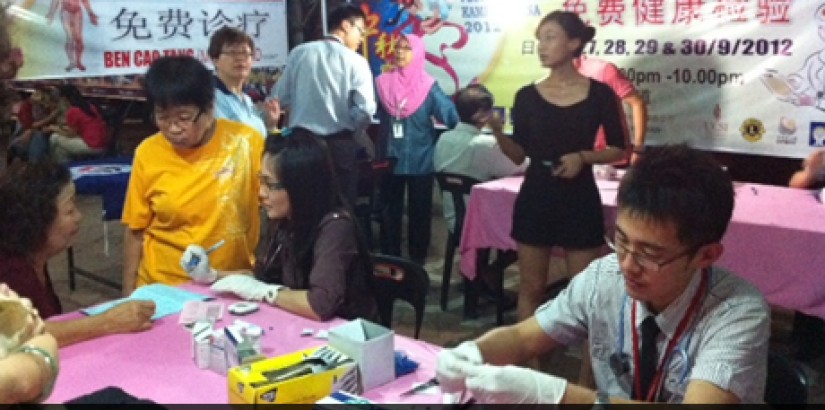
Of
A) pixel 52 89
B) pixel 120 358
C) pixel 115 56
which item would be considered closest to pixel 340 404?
pixel 120 358

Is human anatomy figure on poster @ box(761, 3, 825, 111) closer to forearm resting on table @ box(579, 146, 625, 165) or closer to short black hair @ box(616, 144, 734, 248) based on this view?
forearm resting on table @ box(579, 146, 625, 165)

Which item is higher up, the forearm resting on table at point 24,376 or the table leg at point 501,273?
the forearm resting on table at point 24,376

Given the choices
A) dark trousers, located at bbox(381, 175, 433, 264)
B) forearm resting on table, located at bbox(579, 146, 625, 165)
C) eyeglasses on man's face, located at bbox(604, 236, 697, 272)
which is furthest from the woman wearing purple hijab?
eyeglasses on man's face, located at bbox(604, 236, 697, 272)

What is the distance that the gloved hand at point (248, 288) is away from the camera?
205 centimetres

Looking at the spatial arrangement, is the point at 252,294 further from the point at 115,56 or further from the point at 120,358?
the point at 115,56

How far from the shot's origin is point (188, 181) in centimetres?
230

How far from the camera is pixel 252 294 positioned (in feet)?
6.81

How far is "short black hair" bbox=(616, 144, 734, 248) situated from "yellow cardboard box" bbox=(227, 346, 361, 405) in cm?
59

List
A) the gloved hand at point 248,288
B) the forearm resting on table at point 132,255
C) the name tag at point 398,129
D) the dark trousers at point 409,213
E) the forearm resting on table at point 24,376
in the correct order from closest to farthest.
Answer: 1. the forearm resting on table at point 24,376
2. the gloved hand at point 248,288
3. the forearm resting on table at point 132,255
4. the name tag at point 398,129
5. the dark trousers at point 409,213

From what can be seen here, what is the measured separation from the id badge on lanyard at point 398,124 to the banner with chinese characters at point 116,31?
131cm

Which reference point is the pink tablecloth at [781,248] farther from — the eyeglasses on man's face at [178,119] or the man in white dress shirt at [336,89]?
the man in white dress shirt at [336,89]

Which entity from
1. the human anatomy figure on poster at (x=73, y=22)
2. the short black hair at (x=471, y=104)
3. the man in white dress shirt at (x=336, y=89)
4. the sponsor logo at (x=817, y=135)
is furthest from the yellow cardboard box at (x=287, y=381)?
the human anatomy figure on poster at (x=73, y=22)

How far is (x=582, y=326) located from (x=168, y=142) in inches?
52.0

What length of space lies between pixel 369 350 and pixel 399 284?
75 centimetres
